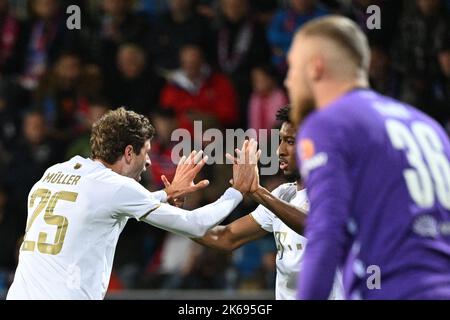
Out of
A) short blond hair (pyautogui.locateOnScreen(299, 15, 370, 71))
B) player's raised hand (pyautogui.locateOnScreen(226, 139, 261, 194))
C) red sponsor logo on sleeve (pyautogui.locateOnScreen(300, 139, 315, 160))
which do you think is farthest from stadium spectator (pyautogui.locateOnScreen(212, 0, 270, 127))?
red sponsor logo on sleeve (pyautogui.locateOnScreen(300, 139, 315, 160))

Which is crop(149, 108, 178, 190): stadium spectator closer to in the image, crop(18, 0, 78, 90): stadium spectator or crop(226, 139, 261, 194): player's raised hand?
crop(18, 0, 78, 90): stadium spectator

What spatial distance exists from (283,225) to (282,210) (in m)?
0.50

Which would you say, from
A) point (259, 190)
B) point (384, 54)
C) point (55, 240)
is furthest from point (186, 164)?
point (384, 54)

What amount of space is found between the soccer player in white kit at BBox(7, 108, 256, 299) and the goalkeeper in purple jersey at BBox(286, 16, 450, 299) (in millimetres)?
2144

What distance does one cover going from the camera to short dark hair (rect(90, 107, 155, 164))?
5.38 m

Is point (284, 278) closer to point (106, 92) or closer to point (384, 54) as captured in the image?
point (384, 54)

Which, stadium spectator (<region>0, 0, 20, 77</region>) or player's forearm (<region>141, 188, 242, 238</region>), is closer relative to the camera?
player's forearm (<region>141, 188, 242, 238</region>)

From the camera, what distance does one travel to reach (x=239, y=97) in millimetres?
10508

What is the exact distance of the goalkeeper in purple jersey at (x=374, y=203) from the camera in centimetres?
284

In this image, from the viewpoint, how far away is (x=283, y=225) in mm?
5664

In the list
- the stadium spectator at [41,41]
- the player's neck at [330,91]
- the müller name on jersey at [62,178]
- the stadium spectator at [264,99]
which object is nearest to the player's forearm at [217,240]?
the müller name on jersey at [62,178]

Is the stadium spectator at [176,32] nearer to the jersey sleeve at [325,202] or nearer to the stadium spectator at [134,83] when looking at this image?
the stadium spectator at [134,83]

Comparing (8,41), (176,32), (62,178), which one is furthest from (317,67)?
(8,41)

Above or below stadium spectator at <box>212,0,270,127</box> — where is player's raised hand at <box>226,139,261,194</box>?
below
